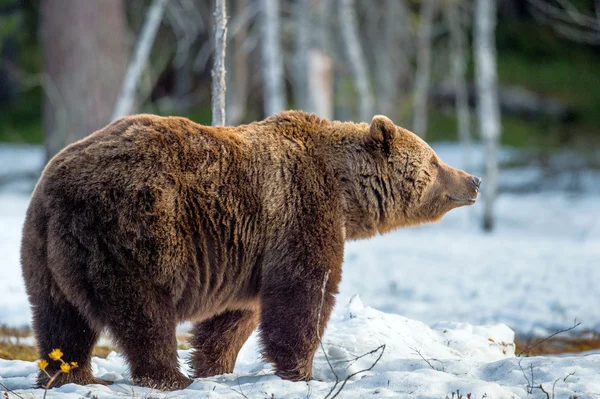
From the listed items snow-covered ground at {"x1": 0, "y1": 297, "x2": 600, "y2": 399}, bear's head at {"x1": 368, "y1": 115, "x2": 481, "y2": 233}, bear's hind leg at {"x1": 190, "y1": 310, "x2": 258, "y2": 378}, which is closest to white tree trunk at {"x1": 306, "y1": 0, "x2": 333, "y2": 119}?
snow-covered ground at {"x1": 0, "y1": 297, "x2": 600, "y2": 399}

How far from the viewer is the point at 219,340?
18.1 ft

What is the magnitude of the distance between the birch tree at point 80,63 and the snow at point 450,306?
245 cm

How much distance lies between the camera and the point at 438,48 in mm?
30953

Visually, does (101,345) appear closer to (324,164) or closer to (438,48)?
(324,164)

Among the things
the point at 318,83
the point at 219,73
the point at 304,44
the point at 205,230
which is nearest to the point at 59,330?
the point at 205,230

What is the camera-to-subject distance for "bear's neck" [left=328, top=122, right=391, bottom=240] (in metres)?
5.29

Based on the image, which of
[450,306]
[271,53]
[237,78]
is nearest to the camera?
[450,306]

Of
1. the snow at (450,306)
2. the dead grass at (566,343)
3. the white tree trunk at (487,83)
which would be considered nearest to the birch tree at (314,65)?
the snow at (450,306)

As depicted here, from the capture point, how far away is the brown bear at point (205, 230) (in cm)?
444

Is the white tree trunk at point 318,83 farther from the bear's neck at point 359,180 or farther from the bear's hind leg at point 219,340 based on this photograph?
the bear's hind leg at point 219,340

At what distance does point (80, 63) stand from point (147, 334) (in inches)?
498

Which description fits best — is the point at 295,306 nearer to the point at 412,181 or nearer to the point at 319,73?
the point at 412,181

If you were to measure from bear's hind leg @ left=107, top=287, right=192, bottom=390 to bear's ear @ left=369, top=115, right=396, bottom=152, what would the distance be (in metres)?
1.82

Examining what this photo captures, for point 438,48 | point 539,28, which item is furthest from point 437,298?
point 539,28
